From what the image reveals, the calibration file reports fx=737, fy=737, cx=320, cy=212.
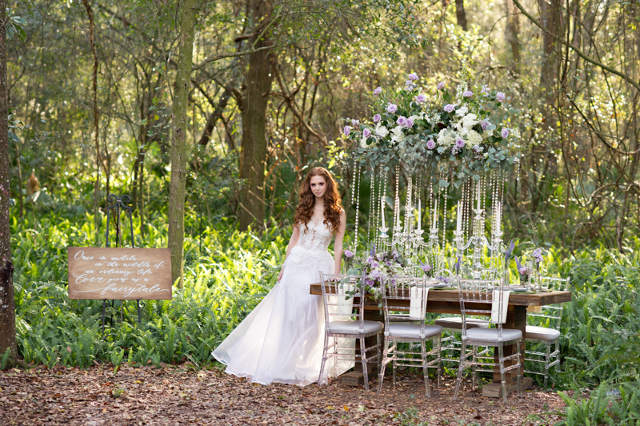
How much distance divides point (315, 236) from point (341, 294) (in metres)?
0.68

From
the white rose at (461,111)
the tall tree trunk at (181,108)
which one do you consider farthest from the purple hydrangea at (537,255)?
the tall tree trunk at (181,108)

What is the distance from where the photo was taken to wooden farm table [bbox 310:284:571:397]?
5.54 m

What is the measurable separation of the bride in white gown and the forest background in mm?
453

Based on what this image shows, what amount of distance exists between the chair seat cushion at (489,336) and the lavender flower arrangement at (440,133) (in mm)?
1254

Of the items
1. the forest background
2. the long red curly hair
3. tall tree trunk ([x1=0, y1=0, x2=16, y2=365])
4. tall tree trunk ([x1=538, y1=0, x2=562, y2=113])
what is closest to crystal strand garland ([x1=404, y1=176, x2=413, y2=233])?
the long red curly hair

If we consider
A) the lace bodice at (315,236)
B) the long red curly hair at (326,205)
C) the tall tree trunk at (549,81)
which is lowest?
the lace bodice at (315,236)

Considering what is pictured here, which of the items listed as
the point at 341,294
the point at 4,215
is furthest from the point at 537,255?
the point at 4,215

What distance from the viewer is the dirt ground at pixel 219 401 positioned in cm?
492

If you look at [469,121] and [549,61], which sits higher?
[549,61]

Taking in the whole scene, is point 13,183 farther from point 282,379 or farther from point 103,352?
point 282,379

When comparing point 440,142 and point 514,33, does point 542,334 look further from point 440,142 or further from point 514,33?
point 514,33

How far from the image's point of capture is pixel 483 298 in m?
5.73

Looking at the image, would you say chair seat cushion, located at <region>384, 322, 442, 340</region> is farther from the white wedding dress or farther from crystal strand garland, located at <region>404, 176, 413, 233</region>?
crystal strand garland, located at <region>404, 176, 413, 233</region>

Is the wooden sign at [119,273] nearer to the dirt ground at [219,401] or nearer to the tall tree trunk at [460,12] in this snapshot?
the dirt ground at [219,401]
